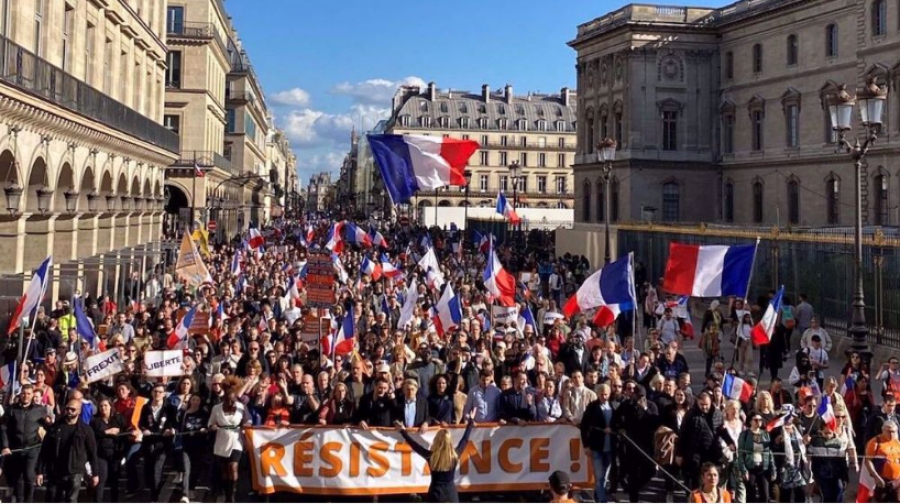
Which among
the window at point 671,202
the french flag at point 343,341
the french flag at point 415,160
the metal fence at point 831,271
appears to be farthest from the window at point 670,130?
the french flag at point 343,341

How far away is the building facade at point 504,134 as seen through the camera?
11538 centimetres

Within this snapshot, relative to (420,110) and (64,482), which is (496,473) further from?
(420,110)

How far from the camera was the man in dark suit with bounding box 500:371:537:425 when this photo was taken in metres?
12.0

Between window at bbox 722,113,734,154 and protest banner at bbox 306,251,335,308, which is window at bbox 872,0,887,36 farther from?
protest banner at bbox 306,251,335,308

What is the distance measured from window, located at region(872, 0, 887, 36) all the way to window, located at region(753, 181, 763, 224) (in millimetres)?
13958

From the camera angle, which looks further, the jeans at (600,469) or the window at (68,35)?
the window at (68,35)

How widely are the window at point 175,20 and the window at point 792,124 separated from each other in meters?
34.4

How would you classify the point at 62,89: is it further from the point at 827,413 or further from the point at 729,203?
the point at 729,203

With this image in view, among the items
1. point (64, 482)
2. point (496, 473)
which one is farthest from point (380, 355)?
point (64, 482)

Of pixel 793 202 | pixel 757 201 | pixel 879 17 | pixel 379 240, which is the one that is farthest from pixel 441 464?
pixel 757 201

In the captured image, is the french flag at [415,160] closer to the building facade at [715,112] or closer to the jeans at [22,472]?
the jeans at [22,472]

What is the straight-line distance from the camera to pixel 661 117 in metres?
61.8

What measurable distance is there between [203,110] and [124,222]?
2122 cm

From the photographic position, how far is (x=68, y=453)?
1041cm
